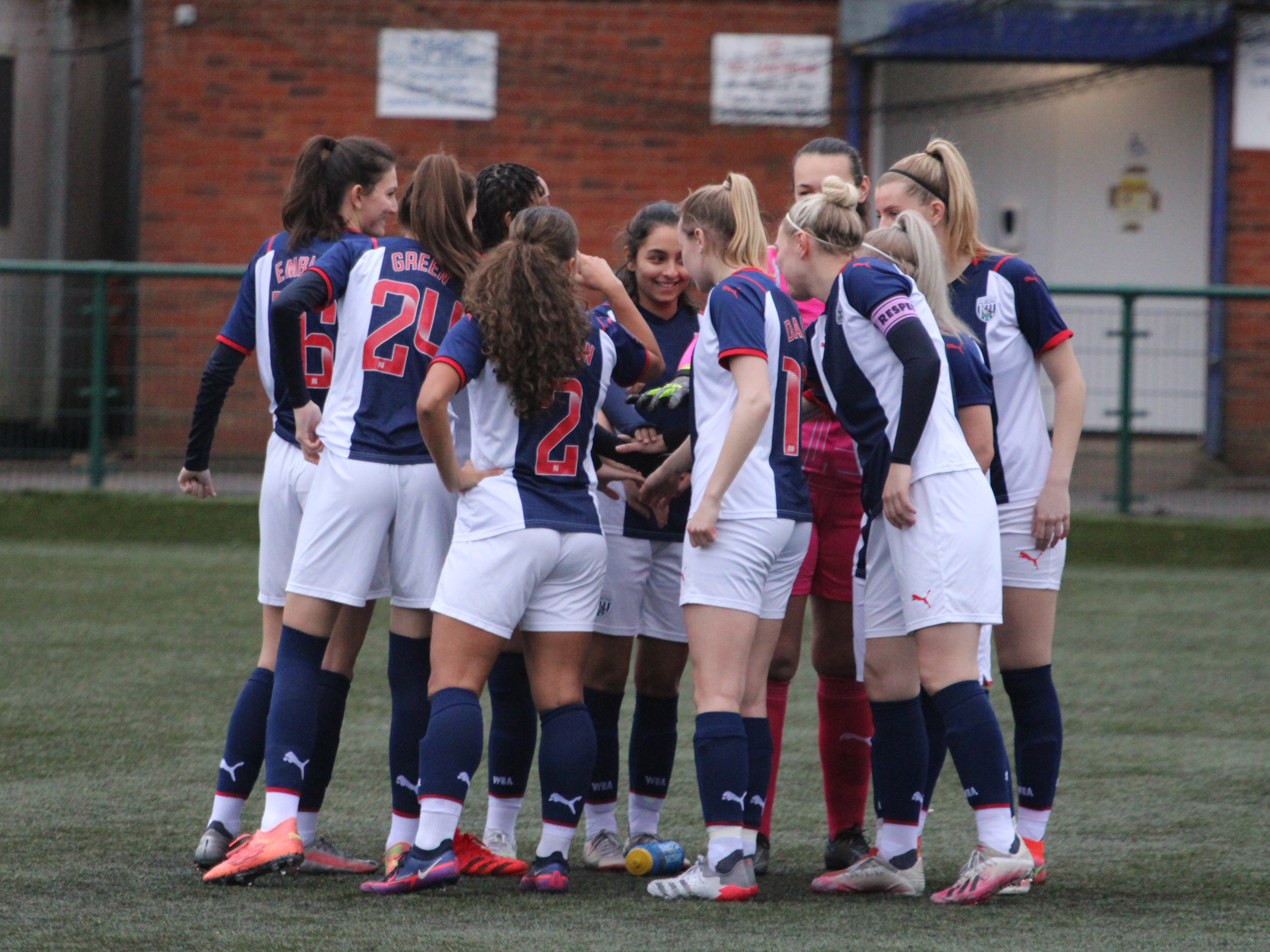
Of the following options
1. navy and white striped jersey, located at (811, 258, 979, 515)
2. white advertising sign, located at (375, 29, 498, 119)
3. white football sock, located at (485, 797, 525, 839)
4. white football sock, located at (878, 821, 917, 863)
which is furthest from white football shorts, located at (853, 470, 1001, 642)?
white advertising sign, located at (375, 29, 498, 119)

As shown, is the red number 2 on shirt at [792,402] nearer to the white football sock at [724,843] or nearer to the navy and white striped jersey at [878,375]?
the navy and white striped jersey at [878,375]

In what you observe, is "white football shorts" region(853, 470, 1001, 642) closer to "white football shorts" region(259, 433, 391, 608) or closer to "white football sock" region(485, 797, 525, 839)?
"white football sock" region(485, 797, 525, 839)

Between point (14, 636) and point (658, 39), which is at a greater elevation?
point (658, 39)

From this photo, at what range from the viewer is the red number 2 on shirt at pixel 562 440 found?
12.0ft

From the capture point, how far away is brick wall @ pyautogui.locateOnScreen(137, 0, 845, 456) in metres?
11.5

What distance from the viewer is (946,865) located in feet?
13.2

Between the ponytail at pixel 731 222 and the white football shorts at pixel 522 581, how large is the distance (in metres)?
0.74

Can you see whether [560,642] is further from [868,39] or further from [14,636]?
[868,39]

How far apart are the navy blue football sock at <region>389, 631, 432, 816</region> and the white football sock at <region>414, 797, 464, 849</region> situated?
266 millimetres

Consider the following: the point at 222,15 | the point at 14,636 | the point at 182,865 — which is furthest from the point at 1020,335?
the point at 222,15

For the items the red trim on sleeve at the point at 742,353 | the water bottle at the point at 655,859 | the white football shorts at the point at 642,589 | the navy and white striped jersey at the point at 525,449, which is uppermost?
the red trim on sleeve at the point at 742,353

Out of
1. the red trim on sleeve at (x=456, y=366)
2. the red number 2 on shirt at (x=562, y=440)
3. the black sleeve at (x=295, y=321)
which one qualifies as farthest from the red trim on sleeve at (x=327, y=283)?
the red number 2 on shirt at (x=562, y=440)

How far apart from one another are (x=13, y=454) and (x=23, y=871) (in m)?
6.51

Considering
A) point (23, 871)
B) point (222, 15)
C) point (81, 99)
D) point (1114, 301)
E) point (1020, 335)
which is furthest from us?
point (81, 99)
